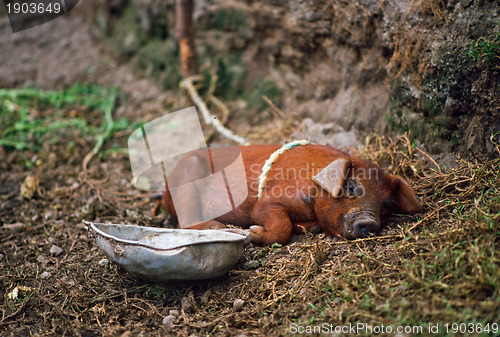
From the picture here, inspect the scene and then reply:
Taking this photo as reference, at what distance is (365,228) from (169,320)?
51.1 inches

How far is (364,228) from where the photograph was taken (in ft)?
9.05

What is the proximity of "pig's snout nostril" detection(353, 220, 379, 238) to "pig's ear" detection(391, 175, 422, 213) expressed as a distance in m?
0.28

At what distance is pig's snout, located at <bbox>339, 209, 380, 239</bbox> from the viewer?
2744 mm

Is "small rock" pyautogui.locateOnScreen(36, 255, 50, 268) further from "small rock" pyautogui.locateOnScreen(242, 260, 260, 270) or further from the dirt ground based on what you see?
"small rock" pyautogui.locateOnScreen(242, 260, 260, 270)

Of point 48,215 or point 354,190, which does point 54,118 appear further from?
point 354,190

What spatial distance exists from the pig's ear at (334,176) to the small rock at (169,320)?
48.0 inches

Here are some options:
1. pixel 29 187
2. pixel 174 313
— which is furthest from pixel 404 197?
pixel 29 187

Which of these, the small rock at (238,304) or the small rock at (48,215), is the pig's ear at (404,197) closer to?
the small rock at (238,304)

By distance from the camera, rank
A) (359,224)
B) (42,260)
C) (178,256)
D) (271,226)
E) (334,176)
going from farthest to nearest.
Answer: (42,260), (271,226), (334,176), (359,224), (178,256)

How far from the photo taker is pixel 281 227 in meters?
2.98

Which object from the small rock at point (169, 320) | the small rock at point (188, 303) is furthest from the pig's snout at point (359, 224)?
the small rock at point (169, 320)

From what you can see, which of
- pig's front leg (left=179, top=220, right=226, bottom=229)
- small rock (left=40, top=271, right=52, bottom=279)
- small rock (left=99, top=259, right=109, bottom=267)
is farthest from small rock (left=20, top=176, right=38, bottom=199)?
pig's front leg (left=179, top=220, right=226, bottom=229)

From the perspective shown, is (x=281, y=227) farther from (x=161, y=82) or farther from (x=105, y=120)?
(x=161, y=82)

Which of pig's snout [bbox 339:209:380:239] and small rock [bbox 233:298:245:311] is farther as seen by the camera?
pig's snout [bbox 339:209:380:239]
